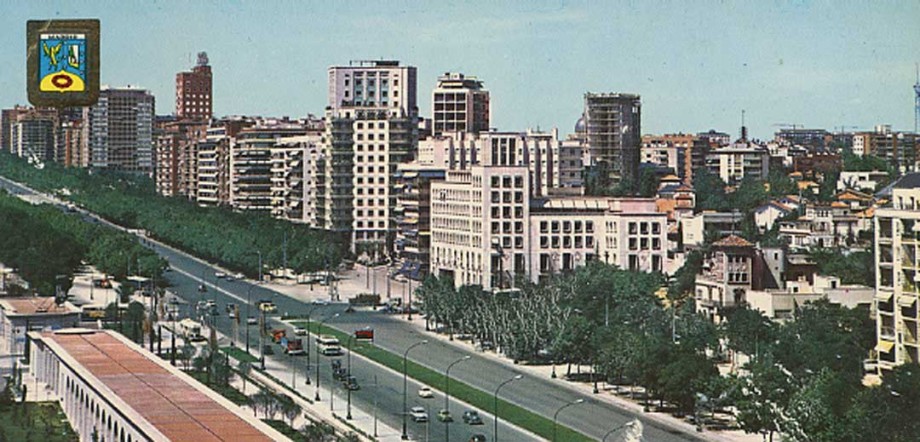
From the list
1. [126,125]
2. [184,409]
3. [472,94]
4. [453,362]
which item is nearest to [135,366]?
[184,409]

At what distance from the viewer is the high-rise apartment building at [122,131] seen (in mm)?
41031

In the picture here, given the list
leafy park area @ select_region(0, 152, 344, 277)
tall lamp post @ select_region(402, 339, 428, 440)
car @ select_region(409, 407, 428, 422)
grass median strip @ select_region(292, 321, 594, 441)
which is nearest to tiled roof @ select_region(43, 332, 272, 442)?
tall lamp post @ select_region(402, 339, 428, 440)

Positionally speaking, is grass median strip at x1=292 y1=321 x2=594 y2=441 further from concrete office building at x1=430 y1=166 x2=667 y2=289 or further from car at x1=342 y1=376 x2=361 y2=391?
concrete office building at x1=430 y1=166 x2=667 y2=289

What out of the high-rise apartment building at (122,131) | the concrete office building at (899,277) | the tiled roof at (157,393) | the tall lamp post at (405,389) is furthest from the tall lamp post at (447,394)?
the high-rise apartment building at (122,131)

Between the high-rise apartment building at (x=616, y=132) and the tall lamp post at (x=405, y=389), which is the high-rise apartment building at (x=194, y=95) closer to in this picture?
the high-rise apartment building at (x=616, y=132)

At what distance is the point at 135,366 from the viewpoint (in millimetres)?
11758

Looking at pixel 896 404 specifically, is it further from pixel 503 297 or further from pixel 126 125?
pixel 126 125

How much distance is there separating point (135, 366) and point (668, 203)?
39.8ft

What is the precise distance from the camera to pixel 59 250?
19125mm

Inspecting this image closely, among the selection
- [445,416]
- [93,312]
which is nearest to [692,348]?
[445,416]

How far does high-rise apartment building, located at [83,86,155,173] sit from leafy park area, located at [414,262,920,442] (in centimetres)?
2440

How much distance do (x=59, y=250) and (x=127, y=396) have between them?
9.23m

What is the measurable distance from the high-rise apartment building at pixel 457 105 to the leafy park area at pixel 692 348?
31.7 ft

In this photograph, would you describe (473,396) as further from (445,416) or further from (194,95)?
(194,95)
